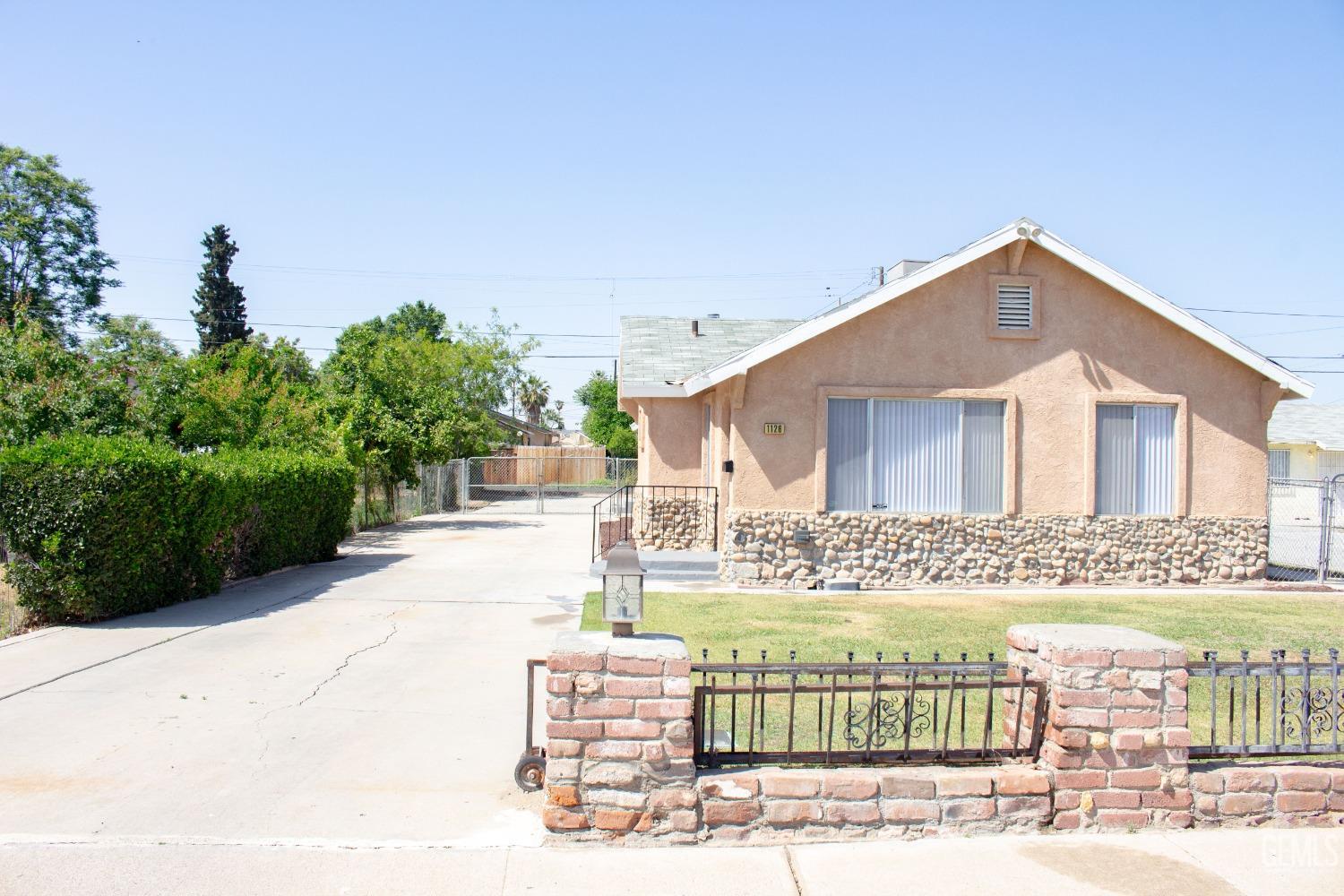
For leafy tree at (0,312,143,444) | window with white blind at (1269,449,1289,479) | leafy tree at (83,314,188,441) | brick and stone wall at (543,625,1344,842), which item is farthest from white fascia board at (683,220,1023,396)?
window with white blind at (1269,449,1289,479)

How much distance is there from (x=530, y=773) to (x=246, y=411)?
57.1ft

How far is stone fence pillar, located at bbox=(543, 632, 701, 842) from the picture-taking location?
4.78 metres

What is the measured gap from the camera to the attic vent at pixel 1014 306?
1398 centimetres

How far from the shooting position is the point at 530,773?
18.3ft

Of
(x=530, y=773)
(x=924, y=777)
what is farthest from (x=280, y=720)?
(x=924, y=777)

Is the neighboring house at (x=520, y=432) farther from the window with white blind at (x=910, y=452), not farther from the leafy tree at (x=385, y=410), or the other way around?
the window with white blind at (x=910, y=452)

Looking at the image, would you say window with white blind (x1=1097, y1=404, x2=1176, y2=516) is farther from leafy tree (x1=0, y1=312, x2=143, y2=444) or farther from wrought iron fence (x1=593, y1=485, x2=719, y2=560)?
leafy tree (x1=0, y1=312, x2=143, y2=444)

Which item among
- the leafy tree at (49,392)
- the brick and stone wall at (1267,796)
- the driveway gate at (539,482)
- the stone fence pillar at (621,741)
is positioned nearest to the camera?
the stone fence pillar at (621,741)

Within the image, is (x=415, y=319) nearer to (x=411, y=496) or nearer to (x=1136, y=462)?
(x=411, y=496)

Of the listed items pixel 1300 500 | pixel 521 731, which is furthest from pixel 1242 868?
pixel 1300 500

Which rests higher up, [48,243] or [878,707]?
[48,243]

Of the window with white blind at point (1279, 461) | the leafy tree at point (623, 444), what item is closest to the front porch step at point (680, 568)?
the window with white blind at point (1279, 461)

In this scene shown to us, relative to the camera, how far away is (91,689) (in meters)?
7.77

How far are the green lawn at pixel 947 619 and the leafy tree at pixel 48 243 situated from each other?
36534 mm
